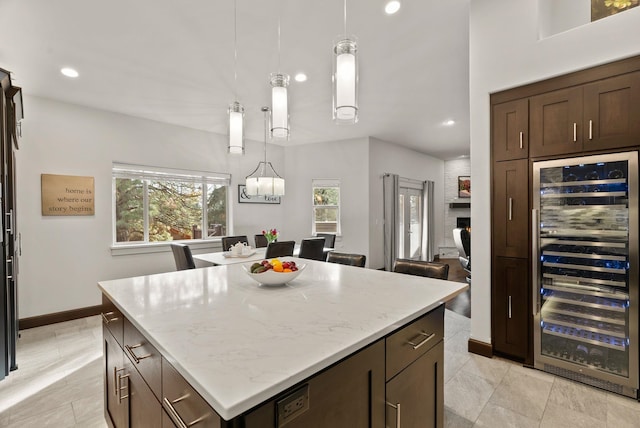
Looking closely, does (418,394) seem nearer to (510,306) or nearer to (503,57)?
(510,306)

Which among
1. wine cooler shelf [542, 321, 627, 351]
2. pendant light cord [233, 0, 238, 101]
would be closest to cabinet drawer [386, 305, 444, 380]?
wine cooler shelf [542, 321, 627, 351]

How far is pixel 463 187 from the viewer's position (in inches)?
327

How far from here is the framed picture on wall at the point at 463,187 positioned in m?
8.22

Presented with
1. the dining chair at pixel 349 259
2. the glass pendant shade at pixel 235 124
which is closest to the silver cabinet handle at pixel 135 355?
the glass pendant shade at pixel 235 124

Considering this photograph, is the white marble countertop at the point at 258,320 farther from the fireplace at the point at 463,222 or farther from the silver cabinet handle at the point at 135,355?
the fireplace at the point at 463,222

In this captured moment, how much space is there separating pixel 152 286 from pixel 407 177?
6267mm

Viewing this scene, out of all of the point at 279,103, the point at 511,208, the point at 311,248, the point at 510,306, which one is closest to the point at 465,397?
the point at 510,306

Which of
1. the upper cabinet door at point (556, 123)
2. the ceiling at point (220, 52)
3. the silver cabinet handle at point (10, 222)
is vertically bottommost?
the silver cabinet handle at point (10, 222)

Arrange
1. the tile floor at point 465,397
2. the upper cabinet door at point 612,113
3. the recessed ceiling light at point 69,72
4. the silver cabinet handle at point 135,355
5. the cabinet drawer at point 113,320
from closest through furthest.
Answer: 1. the silver cabinet handle at point 135,355
2. the cabinet drawer at point 113,320
3. the tile floor at point 465,397
4. the upper cabinet door at point 612,113
5. the recessed ceiling light at point 69,72

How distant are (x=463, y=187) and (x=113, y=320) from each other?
858 centimetres

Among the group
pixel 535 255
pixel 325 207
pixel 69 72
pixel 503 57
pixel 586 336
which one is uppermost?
pixel 69 72

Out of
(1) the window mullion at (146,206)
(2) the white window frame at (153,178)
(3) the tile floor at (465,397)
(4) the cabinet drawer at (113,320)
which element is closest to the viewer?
(4) the cabinet drawer at (113,320)

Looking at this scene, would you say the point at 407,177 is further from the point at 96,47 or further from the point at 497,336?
the point at 96,47

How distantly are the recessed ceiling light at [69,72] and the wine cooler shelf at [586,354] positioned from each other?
496 centimetres
